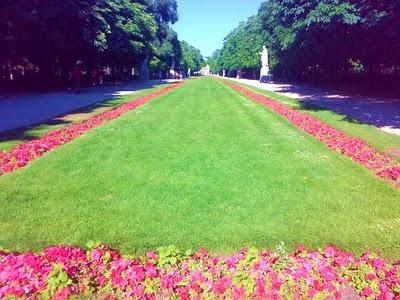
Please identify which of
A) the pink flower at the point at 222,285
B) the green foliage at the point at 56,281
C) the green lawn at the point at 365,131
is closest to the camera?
the green foliage at the point at 56,281

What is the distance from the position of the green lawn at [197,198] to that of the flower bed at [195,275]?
0.55 metres

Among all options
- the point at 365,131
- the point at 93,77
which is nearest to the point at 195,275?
the point at 365,131

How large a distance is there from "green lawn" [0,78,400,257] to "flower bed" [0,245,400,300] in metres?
0.55

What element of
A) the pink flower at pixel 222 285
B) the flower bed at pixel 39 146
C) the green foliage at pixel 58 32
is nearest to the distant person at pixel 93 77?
the green foliage at pixel 58 32

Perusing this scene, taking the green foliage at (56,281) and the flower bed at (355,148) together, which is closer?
the green foliage at (56,281)

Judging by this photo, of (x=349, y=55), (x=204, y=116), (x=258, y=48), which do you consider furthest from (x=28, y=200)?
(x=258, y=48)

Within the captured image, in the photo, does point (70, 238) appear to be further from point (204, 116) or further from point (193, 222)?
point (204, 116)

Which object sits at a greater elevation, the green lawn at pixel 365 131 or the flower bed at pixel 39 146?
the flower bed at pixel 39 146

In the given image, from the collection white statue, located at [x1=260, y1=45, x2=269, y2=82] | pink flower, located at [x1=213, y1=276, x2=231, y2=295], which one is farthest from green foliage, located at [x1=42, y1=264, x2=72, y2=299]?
white statue, located at [x1=260, y1=45, x2=269, y2=82]

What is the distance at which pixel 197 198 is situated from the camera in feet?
23.1

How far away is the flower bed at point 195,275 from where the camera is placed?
13.9 ft

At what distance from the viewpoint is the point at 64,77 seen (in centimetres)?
4331

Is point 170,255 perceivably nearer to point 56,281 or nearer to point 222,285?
point 222,285

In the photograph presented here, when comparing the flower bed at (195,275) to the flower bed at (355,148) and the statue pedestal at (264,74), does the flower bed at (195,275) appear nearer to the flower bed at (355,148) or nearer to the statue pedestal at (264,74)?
the flower bed at (355,148)
